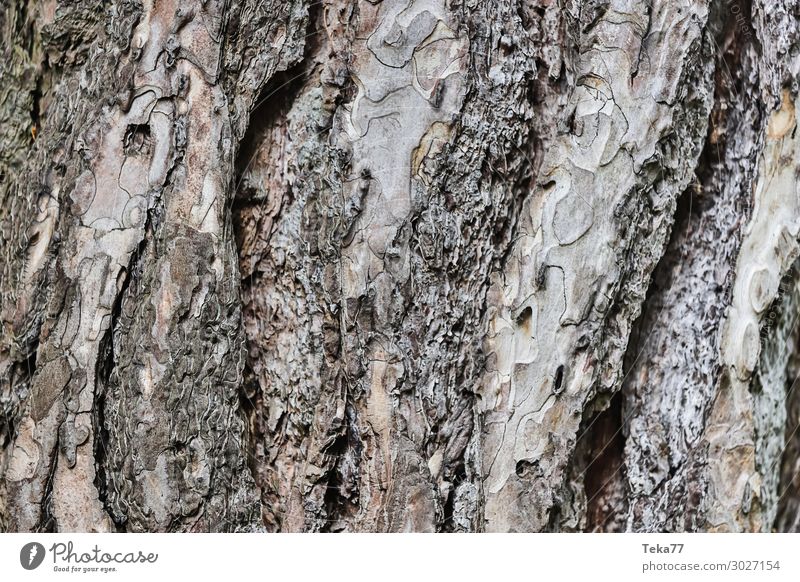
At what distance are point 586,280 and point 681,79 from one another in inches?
9.5

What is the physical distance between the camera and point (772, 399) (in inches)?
32.4
